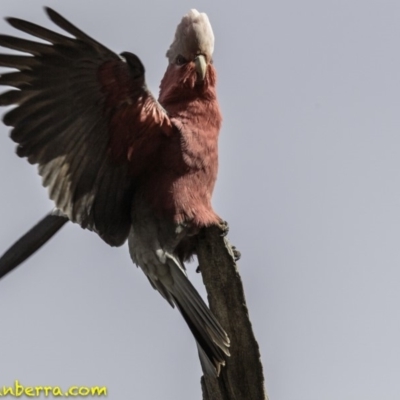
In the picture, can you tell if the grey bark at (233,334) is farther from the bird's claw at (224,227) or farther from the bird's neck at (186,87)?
the bird's neck at (186,87)

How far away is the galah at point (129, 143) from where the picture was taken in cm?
579

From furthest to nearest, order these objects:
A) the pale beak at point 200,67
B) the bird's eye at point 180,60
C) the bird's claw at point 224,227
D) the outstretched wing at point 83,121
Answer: the bird's eye at point 180,60 < the pale beak at point 200,67 < the bird's claw at point 224,227 < the outstretched wing at point 83,121

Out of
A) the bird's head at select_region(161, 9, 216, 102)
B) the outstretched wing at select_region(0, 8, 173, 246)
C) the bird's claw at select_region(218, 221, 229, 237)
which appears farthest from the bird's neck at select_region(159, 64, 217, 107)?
the bird's claw at select_region(218, 221, 229, 237)

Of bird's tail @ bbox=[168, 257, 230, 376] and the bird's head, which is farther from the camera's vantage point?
the bird's head

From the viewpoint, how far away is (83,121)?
19.6 ft

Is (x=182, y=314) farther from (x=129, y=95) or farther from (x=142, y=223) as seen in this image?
(x=129, y=95)

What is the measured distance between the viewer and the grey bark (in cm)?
578

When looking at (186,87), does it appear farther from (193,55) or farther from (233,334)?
(233,334)

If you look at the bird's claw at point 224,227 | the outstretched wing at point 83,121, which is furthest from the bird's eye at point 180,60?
the bird's claw at point 224,227

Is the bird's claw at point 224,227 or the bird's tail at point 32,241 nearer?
the bird's claw at point 224,227

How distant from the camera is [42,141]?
233 inches

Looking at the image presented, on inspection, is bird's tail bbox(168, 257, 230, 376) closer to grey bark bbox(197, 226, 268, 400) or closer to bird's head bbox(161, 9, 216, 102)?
grey bark bbox(197, 226, 268, 400)

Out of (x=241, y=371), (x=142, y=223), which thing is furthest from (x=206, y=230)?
(x=241, y=371)

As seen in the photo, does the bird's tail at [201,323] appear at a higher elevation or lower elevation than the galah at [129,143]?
lower
